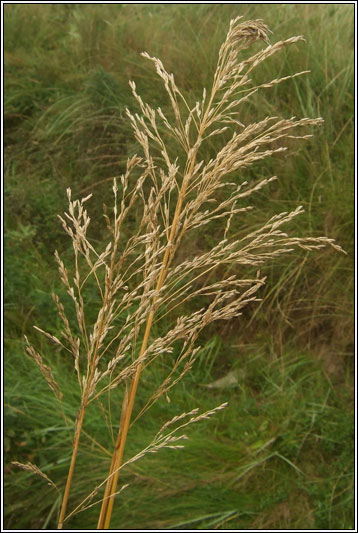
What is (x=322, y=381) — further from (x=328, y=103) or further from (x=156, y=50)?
(x=156, y=50)

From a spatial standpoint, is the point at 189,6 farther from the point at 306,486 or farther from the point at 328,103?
the point at 306,486

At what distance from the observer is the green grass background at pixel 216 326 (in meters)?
2.63

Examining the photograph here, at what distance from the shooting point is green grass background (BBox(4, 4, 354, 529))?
2.63 metres

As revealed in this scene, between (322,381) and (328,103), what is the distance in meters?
1.54

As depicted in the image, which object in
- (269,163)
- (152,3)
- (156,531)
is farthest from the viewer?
(152,3)

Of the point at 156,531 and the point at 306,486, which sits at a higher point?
the point at 156,531

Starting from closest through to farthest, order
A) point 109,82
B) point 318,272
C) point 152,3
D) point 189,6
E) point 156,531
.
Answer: point 156,531
point 318,272
point 109,82
point 189,6
point 152,3

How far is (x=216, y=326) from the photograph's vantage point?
3.19 m

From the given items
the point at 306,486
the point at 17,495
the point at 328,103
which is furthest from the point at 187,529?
the point at 328,103

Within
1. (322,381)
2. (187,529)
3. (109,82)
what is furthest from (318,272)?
(109,82)

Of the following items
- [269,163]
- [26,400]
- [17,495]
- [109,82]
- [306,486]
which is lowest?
[306,486]

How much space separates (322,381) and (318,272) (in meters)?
0.52

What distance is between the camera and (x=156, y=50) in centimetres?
401

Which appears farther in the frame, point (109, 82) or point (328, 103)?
point (109, 82)
